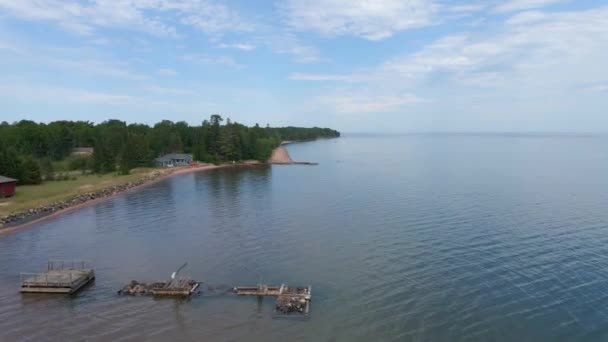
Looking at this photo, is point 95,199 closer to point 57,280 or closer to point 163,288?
point 57,280

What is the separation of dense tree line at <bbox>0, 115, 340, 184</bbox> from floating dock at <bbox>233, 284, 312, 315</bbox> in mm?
57695

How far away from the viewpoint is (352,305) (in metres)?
23.5

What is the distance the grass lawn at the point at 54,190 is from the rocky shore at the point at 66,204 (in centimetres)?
111

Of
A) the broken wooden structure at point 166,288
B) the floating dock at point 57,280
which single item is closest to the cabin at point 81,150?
the floating dock at point 57,280

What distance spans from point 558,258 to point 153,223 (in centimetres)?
3682

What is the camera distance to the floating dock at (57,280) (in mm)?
25766

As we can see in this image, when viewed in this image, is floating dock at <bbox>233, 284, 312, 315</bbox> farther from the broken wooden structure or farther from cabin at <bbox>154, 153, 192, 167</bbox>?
cabin at <bbox>154, 153, 192, 167</bbox>

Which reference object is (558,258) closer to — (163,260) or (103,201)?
(163,260)

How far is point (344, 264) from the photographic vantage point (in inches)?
1180

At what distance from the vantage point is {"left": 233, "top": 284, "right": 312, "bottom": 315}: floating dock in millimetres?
22670

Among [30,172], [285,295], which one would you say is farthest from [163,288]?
[30,172]

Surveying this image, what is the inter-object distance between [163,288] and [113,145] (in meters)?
81.9

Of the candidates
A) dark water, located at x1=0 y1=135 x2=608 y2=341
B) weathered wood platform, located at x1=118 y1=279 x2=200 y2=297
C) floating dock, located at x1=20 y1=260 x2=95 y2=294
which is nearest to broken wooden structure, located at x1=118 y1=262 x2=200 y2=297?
weathered wood platform, located at x1=118 y1=279 x2=200 y2=297

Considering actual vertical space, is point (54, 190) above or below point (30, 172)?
below
